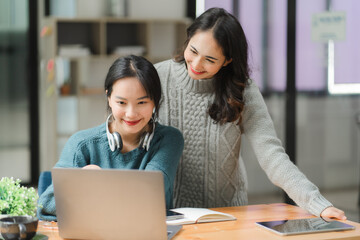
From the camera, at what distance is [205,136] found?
7.49 feet

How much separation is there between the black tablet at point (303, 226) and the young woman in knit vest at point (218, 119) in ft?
0.35

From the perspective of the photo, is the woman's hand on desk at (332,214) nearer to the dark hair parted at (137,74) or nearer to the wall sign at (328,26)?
the dark hair parted at (137,74)

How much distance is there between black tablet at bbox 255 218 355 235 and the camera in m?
1.74

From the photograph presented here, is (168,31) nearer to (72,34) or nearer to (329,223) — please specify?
(72,34)

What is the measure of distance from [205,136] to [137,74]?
47 centimetres

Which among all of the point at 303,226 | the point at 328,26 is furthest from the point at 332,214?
the point at 328,26

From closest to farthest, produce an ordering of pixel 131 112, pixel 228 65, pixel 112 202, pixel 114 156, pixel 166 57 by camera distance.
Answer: pixel 112 202 → pixel 131 112 → pixel 114 156 → pixel 228 65 → pixel 166 57

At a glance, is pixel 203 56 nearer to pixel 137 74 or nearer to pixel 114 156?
pixel 137 74

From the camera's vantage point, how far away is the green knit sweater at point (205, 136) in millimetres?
2225

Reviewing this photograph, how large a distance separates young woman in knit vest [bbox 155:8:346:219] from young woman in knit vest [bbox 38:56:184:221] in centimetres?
21

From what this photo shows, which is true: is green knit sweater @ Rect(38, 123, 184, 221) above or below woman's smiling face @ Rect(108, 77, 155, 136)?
below

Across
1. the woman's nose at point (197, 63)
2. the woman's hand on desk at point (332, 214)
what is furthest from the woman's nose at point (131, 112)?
the woman's hand on desk at point (332, 214)

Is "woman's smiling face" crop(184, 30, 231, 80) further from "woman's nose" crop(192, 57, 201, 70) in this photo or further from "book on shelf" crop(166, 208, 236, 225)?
"book on shelf" crop(166, 208, 236, 225)

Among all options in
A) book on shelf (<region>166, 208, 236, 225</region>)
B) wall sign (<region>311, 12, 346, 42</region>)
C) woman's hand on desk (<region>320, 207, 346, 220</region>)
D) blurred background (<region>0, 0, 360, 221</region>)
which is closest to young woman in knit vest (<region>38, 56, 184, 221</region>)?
book on shelf (<region>166, 208, 236, 225</region>)
